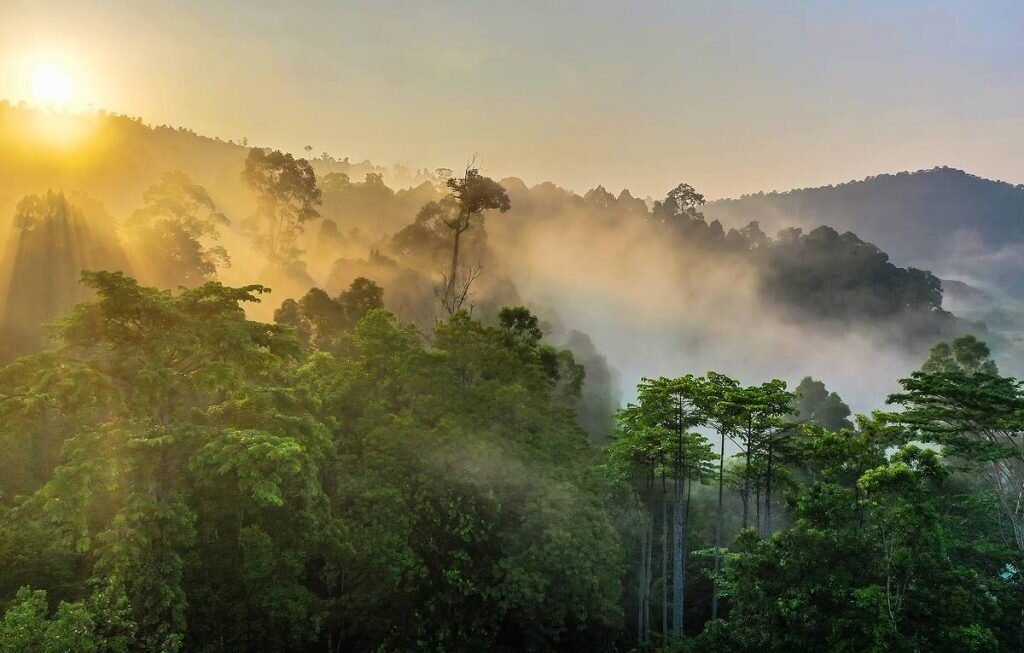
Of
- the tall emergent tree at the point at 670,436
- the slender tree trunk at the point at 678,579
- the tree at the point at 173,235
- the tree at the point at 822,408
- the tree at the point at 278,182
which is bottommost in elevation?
the slender tree trunk at the point at 678,579

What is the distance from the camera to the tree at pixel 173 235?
51156 millimetres

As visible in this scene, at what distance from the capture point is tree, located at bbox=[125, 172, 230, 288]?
51.2 meters

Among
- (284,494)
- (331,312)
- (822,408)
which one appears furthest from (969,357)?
(284,494)

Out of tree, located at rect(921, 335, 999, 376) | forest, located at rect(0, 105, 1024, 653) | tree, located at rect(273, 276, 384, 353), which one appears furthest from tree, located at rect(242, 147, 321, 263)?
tree, located at rect(921, 335, 999, 376)

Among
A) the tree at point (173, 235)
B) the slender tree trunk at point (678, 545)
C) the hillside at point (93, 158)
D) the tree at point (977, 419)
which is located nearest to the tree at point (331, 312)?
the tree at point (173, 235)

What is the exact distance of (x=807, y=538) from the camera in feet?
64.9

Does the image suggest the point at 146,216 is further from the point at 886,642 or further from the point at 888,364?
the point at 888,364

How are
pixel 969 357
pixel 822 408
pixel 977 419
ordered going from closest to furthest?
pixel 977 419
pixel 969 357
pixel 822 408

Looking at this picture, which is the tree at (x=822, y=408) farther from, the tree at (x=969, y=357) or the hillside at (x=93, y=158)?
the hillside at (x=93, y=158)

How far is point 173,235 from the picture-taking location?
5391cm

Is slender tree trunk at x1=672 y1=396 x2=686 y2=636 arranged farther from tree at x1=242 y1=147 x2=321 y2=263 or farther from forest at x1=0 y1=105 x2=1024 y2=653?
tree at x1=242 y1=147 x2=321 y2=263

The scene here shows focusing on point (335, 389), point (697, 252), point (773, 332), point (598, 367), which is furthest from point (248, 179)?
point (773, 332)

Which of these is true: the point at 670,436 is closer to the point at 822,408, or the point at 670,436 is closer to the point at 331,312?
the point at 331,312

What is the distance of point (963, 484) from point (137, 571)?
41564 millimetres
